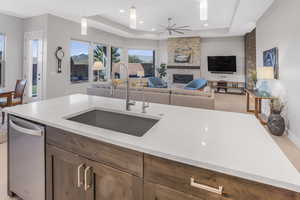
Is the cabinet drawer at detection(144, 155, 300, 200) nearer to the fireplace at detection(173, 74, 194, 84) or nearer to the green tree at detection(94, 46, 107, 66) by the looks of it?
the green tree at detection(94, 46, 107, 66)

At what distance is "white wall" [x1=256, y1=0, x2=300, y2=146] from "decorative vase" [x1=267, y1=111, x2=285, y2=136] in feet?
0.45

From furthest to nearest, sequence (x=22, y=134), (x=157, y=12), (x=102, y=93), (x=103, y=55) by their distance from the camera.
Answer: (x=103, y=55)
(x=157, y=12)
(x=102, y=93)
(x=22, y=134)

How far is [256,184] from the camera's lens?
69cm

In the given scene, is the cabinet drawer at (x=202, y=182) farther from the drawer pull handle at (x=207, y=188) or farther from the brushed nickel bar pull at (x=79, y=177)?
the brushed nickel bar pull at (x=79, y=177)

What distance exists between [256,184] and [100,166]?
0.82 meters

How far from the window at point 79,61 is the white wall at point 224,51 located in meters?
5.75

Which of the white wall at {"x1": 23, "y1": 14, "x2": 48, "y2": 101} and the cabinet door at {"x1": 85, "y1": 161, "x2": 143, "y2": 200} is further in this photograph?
the white wall at {"x1": 23, "y1": 14, "x2": 48, "y2": 101}

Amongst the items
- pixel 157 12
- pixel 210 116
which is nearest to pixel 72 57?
pixel 157 12

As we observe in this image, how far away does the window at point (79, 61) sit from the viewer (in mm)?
6030

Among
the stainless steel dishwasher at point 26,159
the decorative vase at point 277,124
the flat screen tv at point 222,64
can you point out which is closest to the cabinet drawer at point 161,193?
the stainless steel dishwasher at point 26,159

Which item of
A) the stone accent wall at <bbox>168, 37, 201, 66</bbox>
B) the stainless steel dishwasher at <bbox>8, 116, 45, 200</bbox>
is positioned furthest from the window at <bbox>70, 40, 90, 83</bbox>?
the stainless steel dishwasher at <bbox>8, 116, 45, 200</bbox>

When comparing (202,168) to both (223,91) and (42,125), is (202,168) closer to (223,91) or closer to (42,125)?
(42,125)

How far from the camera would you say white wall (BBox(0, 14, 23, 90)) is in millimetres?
5125

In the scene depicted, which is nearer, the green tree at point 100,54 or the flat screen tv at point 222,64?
the green tree at point 100,54
